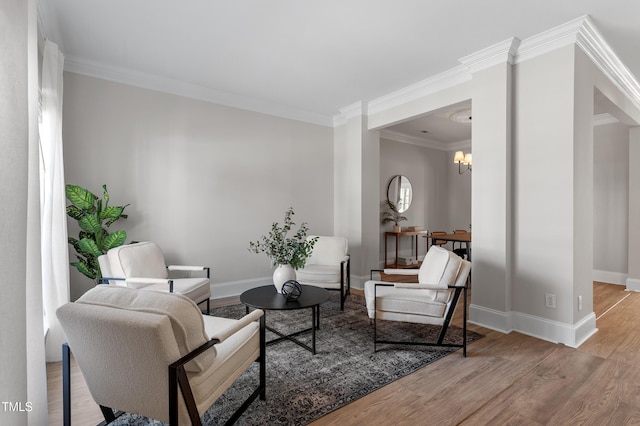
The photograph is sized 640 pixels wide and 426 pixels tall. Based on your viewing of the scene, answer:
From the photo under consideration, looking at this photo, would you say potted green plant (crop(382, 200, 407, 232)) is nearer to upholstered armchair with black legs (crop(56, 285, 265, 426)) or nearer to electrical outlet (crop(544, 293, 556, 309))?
electrical outlet (crop(544, 293, 556, 309))

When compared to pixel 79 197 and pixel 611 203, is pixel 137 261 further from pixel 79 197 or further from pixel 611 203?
pixel 611 203

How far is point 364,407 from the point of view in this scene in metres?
2.00

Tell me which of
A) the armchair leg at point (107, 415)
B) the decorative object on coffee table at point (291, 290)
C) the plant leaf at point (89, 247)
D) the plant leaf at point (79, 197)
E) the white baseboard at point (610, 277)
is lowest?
the armchair leg at point (107, 415)

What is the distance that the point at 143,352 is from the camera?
52.6 inches

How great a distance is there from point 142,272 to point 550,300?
3.87 metres

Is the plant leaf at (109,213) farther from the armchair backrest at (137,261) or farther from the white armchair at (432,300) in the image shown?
the white armchair at (432,300)

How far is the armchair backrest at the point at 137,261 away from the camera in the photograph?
296cm

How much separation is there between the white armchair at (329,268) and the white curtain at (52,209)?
2.28m

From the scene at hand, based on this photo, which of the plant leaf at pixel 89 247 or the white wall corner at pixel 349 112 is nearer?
the plant leaf at pixel 89 247

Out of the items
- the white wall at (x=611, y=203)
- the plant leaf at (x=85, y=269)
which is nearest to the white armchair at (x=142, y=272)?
the plant leaf at (x=85, y=269)

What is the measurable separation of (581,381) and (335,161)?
415cm

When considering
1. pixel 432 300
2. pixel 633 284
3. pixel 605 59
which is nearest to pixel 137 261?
pixel 432 300

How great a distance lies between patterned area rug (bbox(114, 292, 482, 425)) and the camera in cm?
194

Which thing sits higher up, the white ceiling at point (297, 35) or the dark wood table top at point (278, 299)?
the white ceiling at point (297, 35)
